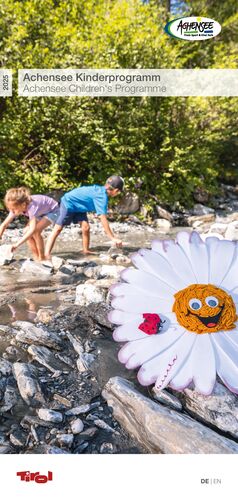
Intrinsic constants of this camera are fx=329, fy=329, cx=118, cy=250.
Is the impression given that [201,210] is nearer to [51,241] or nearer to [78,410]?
[51,241]

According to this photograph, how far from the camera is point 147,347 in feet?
2.33

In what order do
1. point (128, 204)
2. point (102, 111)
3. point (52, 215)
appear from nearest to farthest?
1. point (52, 215)
2. point (102, 111)
3. point (128, 204)

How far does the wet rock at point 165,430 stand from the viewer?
55cm

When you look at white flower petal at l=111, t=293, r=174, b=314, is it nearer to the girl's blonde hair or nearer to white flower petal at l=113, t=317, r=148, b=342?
white flower petal at l=113, t=317, r=148, b=342

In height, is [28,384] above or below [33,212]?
below

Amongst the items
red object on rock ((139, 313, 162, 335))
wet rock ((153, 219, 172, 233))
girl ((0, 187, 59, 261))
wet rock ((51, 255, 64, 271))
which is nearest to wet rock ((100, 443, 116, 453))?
red object on rock ((139, 313, 162, 335))

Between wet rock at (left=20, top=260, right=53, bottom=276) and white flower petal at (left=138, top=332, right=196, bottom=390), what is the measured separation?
0.96m

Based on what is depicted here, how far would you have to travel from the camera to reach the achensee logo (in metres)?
1.03

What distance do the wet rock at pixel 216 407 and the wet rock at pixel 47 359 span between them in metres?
0.29

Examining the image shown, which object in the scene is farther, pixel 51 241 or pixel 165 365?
pixel 51 241

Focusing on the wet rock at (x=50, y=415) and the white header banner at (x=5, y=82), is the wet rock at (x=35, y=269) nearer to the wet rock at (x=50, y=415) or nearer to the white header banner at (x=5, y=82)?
the white header banner at (x=5, y=82)

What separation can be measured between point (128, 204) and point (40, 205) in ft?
2.63

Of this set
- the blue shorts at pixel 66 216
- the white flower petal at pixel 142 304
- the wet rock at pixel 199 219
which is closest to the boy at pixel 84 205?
the blue shorts at pixel 66 216

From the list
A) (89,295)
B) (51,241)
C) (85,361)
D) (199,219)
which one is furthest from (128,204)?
(85,361)
